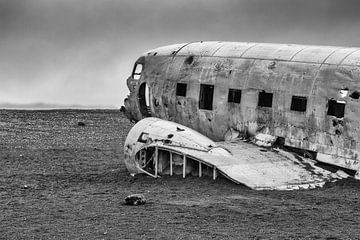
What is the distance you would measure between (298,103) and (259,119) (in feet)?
5.93

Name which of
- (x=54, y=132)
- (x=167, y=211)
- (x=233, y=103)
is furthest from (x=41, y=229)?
(x=54, y=132)

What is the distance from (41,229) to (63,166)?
36.4 feet

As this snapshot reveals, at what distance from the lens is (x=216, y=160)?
2106cm

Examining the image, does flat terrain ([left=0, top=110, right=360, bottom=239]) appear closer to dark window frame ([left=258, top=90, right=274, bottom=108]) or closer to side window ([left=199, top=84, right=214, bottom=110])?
side window ([left=199, top=84, right=214, bottom=110])

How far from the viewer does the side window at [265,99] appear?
23906 mm

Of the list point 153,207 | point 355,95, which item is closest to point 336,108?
point 355,95

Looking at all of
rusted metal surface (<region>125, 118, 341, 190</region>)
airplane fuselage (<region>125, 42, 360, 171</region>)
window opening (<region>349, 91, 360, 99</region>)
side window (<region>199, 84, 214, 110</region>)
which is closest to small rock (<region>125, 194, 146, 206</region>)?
rusted metal surface (<region>125, 118, 341, 190</region>)

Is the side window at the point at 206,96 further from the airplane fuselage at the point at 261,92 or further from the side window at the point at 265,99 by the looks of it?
the side window at the point at 265,99

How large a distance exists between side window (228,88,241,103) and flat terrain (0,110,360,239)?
4351mm

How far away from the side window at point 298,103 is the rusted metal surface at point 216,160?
1483mm

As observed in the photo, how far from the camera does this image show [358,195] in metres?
20.4

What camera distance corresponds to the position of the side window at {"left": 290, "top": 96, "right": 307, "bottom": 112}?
2283cm

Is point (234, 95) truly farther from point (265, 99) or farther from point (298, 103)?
point (298, 103)

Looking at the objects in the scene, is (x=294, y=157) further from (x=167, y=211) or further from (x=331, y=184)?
(x=167, y=211)
